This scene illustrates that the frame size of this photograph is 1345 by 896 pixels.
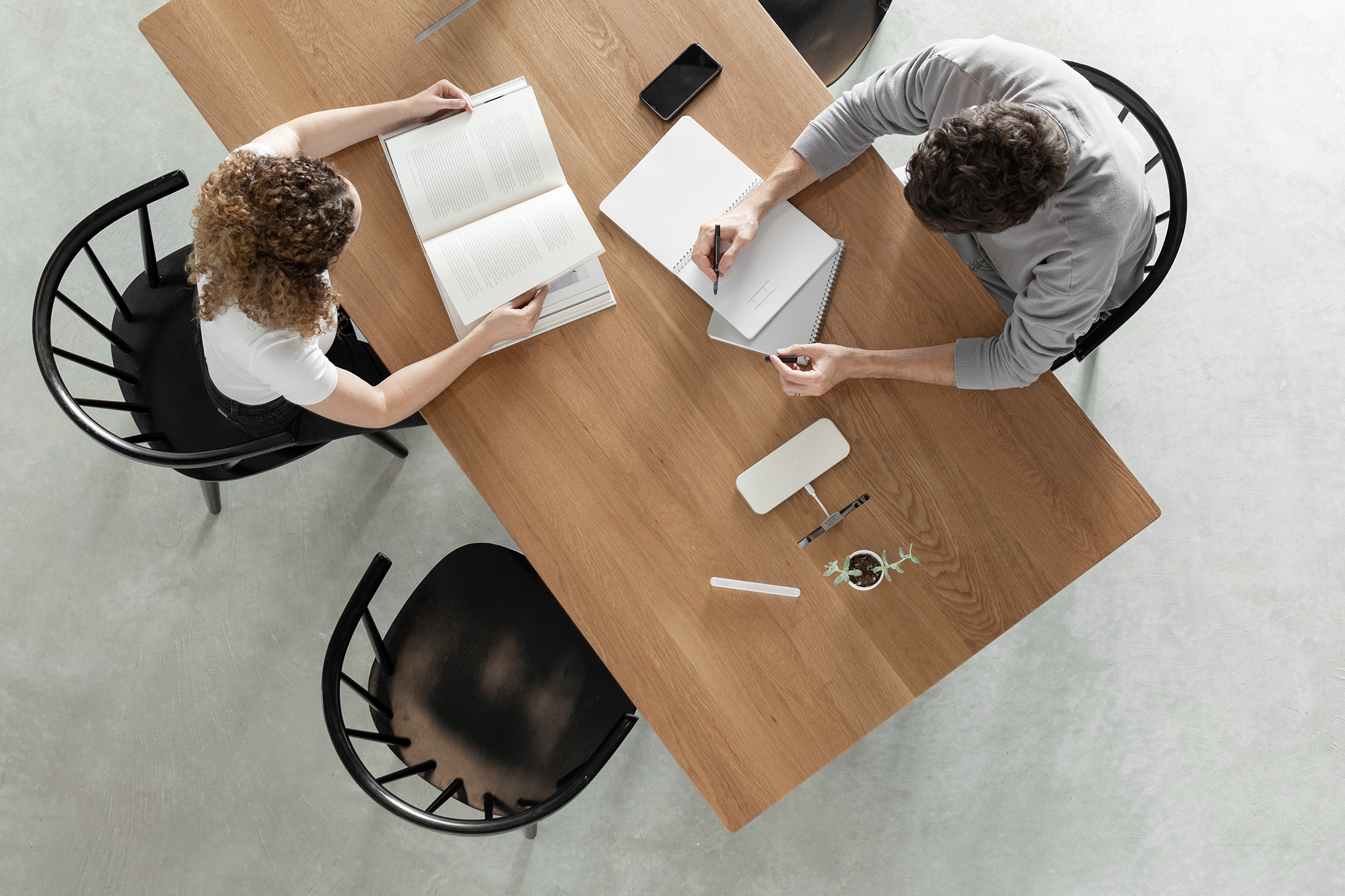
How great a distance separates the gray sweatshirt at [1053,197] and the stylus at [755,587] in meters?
0.49

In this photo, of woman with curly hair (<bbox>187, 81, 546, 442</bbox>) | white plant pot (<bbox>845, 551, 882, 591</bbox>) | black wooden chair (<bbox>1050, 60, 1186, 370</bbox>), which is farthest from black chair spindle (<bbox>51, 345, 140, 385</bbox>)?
black wooden chair (<bbox>1050, 60, 1186, 370</bbox>)

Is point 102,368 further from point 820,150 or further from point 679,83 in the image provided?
point 820,150

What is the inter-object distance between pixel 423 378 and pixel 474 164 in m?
0.43

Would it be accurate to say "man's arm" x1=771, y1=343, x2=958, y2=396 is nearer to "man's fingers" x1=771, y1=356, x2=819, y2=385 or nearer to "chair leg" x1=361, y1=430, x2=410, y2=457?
"man's fingers" x1=771, y1=356, x2=819, y2=385

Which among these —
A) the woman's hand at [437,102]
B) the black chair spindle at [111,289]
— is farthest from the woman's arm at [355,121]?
the black chair spindle at [111,289]

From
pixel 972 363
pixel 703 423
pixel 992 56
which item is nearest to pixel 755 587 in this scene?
pixel 703 423

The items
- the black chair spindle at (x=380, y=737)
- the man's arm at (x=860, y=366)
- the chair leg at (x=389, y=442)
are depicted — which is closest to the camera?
the man's arm at (x=860, y=366)

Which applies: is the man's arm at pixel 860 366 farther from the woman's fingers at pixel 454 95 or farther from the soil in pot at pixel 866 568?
the woman's fingers at pixel 454 95

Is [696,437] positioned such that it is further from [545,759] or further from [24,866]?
[24,866]

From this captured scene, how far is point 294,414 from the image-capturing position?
1.66 metres

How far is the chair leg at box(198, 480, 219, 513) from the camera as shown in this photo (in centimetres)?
215

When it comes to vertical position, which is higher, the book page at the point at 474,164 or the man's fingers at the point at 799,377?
the book page at the point at 474,164

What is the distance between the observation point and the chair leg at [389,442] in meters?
2.01

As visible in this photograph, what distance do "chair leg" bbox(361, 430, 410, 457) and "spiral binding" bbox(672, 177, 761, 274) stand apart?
3.21 feet
